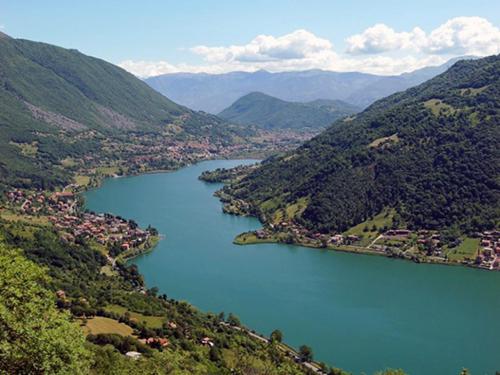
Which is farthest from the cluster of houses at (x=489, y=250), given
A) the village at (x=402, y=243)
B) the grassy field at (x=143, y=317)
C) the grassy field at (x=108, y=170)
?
the grassy field at (x=108, y=170)

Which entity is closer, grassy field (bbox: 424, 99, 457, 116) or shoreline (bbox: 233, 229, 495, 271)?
shoreline (bbox: 233, 229, 495, 271)

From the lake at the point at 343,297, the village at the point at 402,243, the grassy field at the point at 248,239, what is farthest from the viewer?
the grassy field at the point at 248,239

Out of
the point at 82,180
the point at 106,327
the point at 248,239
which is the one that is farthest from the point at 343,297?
the point at 82,180

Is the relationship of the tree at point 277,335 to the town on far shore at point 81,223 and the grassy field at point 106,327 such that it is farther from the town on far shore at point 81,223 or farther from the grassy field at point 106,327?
the town on far shore at point 81,223

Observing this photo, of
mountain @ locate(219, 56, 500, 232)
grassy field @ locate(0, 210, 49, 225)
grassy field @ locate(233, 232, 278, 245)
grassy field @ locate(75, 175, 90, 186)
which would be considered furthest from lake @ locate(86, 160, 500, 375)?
grassy field @ locate(75, 175, 90, 186)

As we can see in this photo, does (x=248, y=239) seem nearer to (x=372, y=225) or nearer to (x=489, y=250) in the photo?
(x=372, y=225)

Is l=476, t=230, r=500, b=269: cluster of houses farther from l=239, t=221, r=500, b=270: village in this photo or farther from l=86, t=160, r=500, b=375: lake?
l=86, t=160, r=500, b=375: lake
